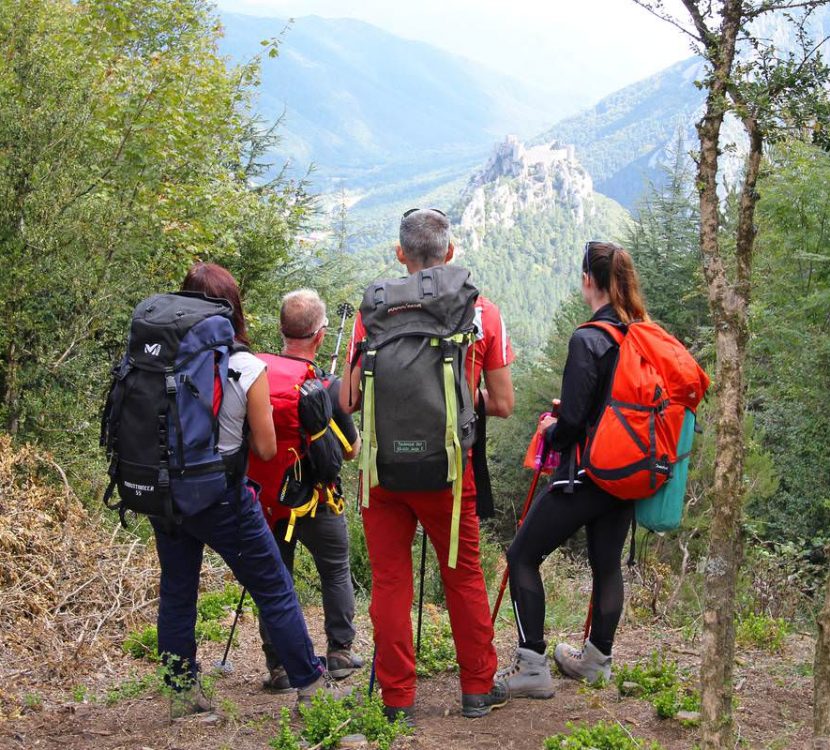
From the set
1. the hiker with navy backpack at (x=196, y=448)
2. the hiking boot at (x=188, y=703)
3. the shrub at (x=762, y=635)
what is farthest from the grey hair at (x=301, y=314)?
the shrub at (x=762, y=635)

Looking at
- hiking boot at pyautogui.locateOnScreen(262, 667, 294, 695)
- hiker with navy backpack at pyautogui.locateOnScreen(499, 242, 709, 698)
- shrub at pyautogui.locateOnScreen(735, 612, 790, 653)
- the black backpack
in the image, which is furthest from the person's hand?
shrub at pyautogui.locateOnScreen(735, 612, 790, 653)

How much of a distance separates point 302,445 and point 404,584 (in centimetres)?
84

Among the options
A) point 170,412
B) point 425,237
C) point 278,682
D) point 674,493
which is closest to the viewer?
point 170,412

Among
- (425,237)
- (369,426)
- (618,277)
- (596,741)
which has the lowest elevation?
(596,741)

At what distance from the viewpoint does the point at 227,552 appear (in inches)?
152

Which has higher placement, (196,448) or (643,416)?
(643,416)

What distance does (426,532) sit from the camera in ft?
13.1

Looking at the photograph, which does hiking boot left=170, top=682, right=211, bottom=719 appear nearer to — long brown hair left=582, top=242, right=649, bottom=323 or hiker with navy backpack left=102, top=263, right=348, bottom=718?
hiker with navy backpack left=102, top=263, right=348, bottom=718

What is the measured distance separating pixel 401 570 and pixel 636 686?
1.25m

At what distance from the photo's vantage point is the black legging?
162 inches

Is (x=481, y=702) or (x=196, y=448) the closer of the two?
(x=196, y=448)

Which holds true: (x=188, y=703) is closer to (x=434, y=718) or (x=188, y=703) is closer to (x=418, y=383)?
(x=434, y=718)

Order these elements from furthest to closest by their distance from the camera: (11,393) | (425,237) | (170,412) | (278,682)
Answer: (11,393) < (278,682) < (425,237) < (170,412)

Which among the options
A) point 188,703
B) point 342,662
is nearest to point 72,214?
point 342,662
